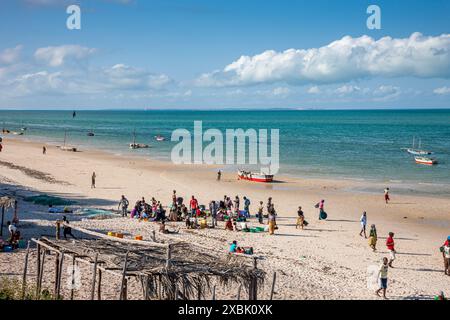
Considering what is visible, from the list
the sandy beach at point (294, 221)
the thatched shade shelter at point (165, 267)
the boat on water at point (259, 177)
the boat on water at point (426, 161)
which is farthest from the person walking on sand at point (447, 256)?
the boat on water at point (426, 161)

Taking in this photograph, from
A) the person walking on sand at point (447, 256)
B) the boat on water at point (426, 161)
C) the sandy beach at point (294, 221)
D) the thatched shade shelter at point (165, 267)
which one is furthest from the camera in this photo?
the boat on water at point (426, 161)

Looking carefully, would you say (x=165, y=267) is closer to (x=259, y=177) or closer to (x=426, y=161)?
(x=259, y=177)

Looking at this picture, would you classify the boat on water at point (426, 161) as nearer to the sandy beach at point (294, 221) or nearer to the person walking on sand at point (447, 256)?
the sandy beach at point (294, 221)

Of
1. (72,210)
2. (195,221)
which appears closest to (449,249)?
(195,221)

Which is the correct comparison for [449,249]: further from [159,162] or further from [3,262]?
[159,162]

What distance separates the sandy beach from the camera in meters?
16.0

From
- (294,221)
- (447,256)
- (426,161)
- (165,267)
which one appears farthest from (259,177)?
(165,267)

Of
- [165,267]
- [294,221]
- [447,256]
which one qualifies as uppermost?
[165,267]

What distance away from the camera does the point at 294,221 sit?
25312 millimetres

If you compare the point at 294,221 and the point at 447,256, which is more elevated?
the point at 447,256

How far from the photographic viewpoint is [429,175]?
148 ft

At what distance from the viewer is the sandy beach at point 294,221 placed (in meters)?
16.0

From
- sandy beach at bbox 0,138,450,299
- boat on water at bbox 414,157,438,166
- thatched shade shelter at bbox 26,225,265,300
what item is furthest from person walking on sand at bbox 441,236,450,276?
boat on water at bbox 414,157,438,166
